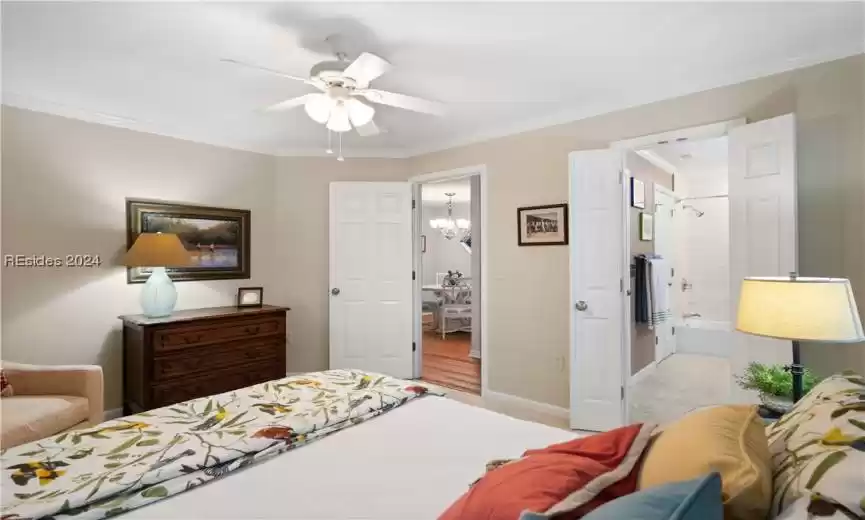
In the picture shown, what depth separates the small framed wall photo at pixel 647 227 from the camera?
4761 mm

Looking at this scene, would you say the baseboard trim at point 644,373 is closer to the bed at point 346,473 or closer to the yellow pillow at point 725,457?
the bed at point 346,473

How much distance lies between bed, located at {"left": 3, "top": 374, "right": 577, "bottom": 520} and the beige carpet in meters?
2.25

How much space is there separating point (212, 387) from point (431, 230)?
665 cm

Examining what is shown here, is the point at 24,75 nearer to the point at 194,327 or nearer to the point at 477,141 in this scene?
the point at 194,327

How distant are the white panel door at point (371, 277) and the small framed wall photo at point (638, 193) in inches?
88.6

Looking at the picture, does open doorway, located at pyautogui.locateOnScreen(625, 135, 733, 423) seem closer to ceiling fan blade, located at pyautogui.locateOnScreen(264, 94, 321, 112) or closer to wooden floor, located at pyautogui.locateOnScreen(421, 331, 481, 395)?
wooden floor, located at pyautogui.locateOnScreen(421, 331, 481, 395)

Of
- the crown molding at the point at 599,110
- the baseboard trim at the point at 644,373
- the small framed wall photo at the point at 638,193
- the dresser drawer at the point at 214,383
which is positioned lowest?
the baseboard trim at the point at 644,373

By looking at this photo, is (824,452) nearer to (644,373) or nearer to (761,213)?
(761,213)

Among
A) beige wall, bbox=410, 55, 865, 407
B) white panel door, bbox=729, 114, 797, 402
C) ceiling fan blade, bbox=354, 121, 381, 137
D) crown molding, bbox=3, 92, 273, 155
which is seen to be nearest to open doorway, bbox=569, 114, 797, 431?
white panel door, bbox=729, 114, 797, 402

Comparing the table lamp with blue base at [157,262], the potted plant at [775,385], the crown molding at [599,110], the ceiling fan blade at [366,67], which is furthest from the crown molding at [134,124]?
the potted plant at [775,385]

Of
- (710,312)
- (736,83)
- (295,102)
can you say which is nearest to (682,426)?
(295,102)

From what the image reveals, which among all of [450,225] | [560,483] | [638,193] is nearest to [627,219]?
[638,193]

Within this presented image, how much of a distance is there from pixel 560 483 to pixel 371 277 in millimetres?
3738

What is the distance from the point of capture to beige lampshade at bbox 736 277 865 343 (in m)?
1.49
